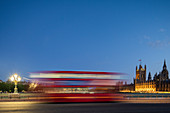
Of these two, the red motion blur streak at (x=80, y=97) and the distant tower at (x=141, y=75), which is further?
the distant tower at (x=141, y=75)

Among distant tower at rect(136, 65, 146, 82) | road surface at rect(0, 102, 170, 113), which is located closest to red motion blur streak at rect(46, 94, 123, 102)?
road surface at rect(0, 102, 170, 113)

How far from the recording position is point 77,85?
17.9 meters

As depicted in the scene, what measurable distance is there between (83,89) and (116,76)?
3178 millimetres

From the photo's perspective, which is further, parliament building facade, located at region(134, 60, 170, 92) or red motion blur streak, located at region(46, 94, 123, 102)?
parliament building facade, located at region(134, 60, 170, 92)

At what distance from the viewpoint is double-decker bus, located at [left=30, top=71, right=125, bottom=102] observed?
17.8m

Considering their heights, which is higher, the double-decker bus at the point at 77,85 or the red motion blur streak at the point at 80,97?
the double-decker bus at the point at 77,85

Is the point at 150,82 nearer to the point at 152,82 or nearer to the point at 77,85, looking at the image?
the point at 152,82

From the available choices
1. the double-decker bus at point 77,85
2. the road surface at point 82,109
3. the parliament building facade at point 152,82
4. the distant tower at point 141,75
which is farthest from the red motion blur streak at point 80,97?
the distant tower at point 141,75

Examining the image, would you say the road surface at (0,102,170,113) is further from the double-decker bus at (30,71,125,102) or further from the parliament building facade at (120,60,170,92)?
the parliament building facade at (120,60,170,92)

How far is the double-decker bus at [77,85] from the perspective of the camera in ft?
58.5

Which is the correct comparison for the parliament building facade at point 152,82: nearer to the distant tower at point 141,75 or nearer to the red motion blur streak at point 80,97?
the distant tower at point 141,75

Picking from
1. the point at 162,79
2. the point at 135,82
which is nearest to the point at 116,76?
the point at 162,79

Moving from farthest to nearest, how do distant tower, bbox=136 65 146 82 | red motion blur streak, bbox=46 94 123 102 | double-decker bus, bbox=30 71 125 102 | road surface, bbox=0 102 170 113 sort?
distant tower, bbox=136 65 146 82 → red motion blur streak, bbox=46 94 123 102 → double-decker bus, bbox=30 71 125 102 → road surface, bbox=0 102 170 113

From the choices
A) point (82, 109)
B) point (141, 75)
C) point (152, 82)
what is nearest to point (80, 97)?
point (82, 109)
